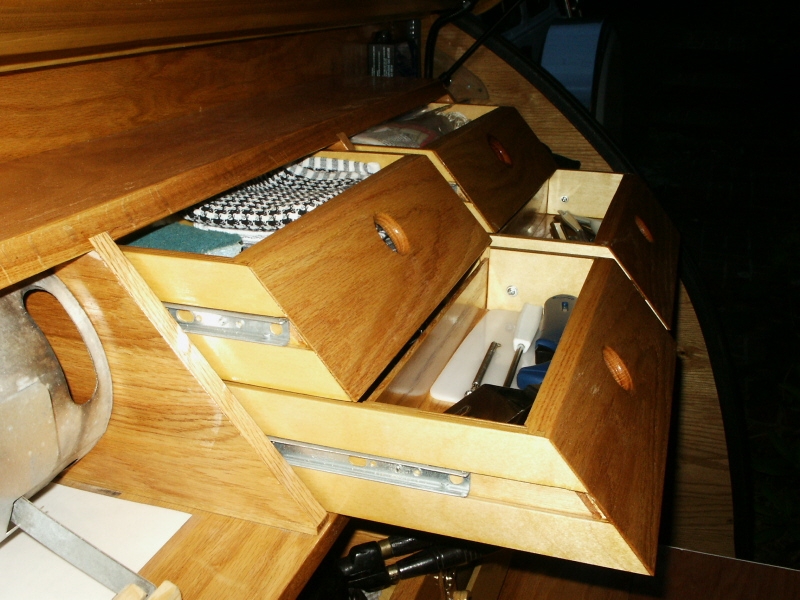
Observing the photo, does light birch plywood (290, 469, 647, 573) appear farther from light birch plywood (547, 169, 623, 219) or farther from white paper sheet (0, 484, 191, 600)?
light birch plywood (547, 169, 623, 219)

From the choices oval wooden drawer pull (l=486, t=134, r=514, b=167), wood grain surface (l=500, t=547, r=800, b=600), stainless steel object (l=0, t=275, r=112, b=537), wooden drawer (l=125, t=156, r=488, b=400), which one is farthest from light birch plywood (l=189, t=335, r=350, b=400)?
wood grain surface (l=500, t=547, r=800, b=600)

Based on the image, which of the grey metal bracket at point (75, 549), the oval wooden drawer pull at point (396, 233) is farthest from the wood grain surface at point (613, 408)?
the grey metal bracket at point (75, 549)

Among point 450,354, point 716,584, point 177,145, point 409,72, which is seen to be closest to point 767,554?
point 716,584

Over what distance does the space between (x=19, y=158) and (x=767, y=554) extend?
2.37 m

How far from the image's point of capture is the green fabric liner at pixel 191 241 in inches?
29.2

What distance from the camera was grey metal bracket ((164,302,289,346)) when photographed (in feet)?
1.87

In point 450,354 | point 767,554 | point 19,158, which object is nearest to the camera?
point 19,158

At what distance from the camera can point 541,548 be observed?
58 centimetres

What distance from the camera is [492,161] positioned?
116cm

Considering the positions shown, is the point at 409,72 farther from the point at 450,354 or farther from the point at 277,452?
the point at 277,452

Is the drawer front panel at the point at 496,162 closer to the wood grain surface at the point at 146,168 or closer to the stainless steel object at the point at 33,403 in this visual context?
the wood grain surface at the point at 146,168

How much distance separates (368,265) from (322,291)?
98mm

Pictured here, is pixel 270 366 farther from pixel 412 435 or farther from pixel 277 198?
pixel 277 198

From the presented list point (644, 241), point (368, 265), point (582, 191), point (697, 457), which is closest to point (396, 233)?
point (368, 265)
